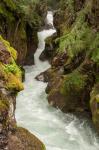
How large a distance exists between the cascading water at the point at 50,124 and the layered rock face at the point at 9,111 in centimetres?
341

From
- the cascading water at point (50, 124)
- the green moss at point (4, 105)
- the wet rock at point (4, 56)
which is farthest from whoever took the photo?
the cascading water at point (50, 124)

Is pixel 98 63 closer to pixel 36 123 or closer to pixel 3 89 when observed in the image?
pixel 36 123

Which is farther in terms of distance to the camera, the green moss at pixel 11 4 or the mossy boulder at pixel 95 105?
the green moss at pixel 11 4

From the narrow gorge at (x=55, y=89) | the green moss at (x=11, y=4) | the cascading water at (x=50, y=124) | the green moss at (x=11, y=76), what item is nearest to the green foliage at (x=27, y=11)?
the narrow gorge at (x=55, y=89)

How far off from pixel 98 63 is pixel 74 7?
11.0ft

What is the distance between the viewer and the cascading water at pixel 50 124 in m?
12.7

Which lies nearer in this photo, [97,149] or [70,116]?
[97,149]

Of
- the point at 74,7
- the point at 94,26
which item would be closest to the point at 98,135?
the point at 94,26

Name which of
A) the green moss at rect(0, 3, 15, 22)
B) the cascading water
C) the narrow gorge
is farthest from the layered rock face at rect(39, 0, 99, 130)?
the green moss at rect(0, 3, 15, 22)

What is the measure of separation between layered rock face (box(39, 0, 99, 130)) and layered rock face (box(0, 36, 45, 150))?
4675 mm

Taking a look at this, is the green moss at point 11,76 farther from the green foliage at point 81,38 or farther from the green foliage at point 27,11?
the green foliage at point 27,11

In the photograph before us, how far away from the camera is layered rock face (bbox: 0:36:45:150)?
7566mm

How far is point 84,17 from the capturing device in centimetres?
1392

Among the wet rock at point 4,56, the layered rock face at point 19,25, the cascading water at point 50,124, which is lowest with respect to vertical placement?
the cascading water at point 50,124
